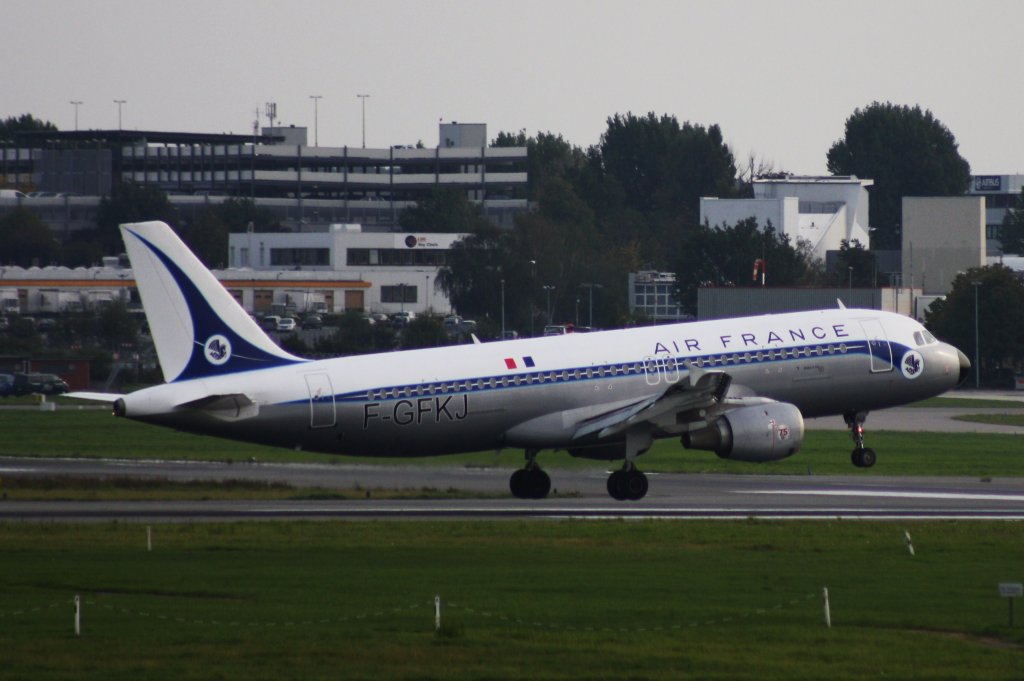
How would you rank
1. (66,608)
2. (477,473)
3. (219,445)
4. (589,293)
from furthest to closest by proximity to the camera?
1. (589,293)
2. (219,445)
3. (477,473)
4. (66,608)

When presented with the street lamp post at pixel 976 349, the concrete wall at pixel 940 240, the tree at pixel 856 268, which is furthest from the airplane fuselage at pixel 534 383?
the tree at pixel 856 268

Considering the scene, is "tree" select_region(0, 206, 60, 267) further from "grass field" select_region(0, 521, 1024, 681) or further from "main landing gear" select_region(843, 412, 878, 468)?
"grass field" select_region(0, 521, 1024, 681)

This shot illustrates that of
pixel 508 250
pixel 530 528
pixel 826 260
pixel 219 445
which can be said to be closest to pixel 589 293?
pixel 508 250

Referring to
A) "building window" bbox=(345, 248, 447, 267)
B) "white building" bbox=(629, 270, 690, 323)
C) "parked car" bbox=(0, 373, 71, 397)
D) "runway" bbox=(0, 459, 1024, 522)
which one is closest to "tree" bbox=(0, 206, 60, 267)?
"building window" bbox=(345, 248, 447, 267)

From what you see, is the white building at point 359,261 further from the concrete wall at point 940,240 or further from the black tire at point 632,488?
the black tire at point 632,488

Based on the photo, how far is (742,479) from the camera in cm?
5953

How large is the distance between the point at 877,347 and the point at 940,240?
105218 millimetres

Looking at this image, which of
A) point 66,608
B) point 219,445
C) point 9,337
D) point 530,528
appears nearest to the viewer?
point 66,608

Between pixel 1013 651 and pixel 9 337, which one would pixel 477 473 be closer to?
pixel 1013 651

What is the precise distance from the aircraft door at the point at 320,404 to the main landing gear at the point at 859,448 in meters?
16.5

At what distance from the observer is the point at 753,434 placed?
46531mm

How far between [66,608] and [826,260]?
5724 inches

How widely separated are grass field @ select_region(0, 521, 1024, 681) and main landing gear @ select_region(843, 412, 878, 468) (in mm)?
9161

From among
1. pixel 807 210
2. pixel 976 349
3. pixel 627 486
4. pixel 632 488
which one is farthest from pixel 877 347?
pixel 807 210
